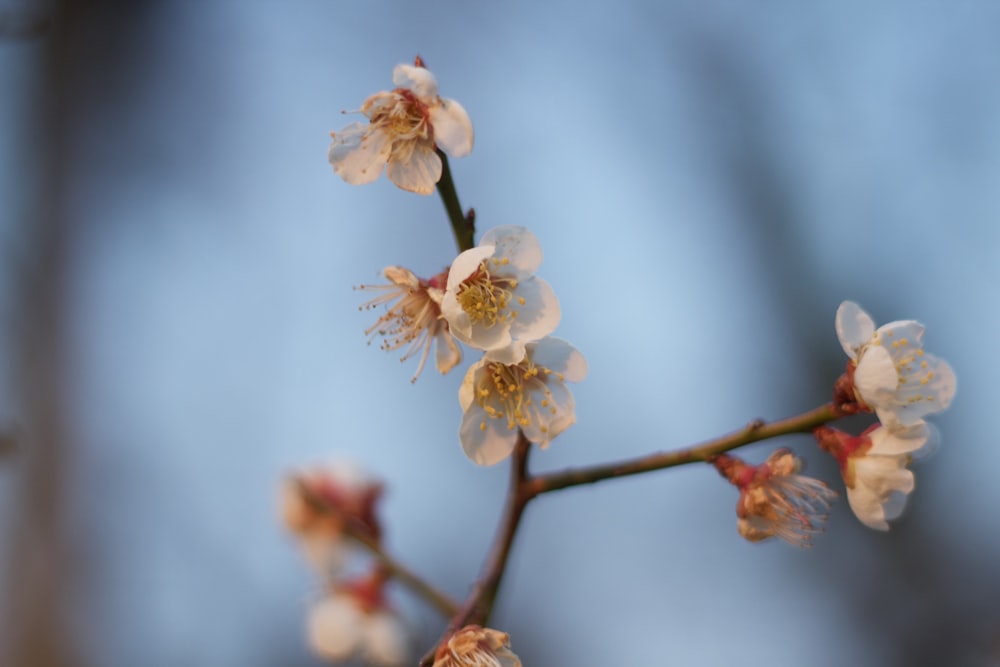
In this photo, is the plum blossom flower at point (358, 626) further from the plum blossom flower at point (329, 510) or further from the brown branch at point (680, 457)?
the brown branch at point (680, 457)

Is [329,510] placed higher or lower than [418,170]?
lower

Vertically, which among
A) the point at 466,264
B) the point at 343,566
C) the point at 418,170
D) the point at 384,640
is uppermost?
the point at 418,170

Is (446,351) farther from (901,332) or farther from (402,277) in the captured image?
(901,332)

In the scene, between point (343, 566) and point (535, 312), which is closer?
point (535, 312)

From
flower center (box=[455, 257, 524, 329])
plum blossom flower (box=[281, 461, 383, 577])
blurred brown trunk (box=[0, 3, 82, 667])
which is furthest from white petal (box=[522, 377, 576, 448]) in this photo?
blurred brown trunk (box=[0, 3, 82, 667])

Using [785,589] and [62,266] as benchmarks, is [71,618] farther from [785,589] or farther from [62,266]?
[785,589]

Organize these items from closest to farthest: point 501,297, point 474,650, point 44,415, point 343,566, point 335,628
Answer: point 474,650, point 501,297, point 335,628, point 343,566, point 44,415

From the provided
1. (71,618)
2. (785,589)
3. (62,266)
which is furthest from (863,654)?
(62,266)

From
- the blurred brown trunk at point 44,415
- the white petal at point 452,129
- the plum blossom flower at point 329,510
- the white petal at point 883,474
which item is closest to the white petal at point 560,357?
the white petal at point 452,129

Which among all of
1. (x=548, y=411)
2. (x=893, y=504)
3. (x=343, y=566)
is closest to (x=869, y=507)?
(x=893, y=504)
